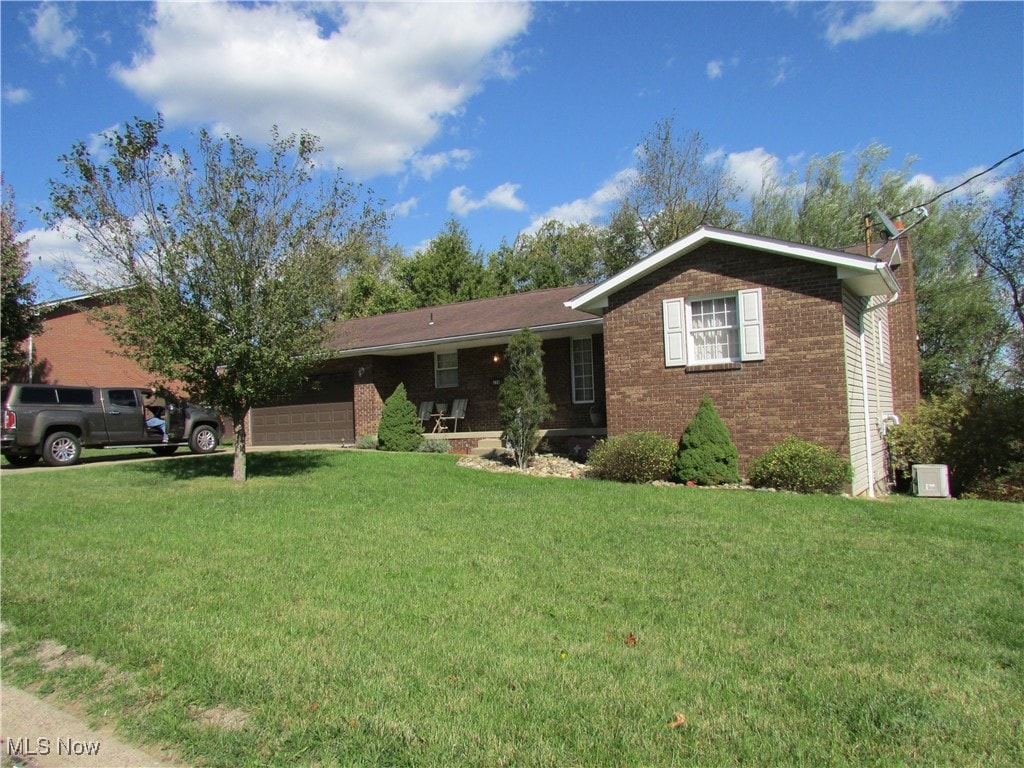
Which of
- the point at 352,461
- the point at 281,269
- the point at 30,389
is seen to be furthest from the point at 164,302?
the point at 30,389

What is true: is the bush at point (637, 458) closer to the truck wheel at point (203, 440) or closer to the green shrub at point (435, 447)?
the green shrub at point (435, 447)

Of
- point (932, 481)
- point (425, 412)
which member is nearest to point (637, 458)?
point (932, 481)

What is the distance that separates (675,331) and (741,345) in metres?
1.22

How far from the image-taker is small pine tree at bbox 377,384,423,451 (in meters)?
17.2

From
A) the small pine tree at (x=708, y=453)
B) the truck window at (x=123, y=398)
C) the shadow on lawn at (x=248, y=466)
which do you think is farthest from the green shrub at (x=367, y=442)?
the small pine tree at (x=708, y=453)

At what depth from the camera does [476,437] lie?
17219mm

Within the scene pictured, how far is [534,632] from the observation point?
4492 mm

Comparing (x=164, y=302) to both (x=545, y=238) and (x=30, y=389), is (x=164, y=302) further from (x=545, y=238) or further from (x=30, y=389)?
(x=545, y=238)

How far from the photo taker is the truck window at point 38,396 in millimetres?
14586

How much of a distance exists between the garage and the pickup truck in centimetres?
336

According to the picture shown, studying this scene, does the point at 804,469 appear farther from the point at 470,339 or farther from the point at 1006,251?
the point at 1006,251

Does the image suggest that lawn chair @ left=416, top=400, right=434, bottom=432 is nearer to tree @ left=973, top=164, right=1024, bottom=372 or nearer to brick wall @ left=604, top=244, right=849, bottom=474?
brick wall @ left=604, top=244, right=849, bottom=474

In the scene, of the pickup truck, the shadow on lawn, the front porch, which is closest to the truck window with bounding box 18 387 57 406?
the pickup truck

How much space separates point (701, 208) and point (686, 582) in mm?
28478
